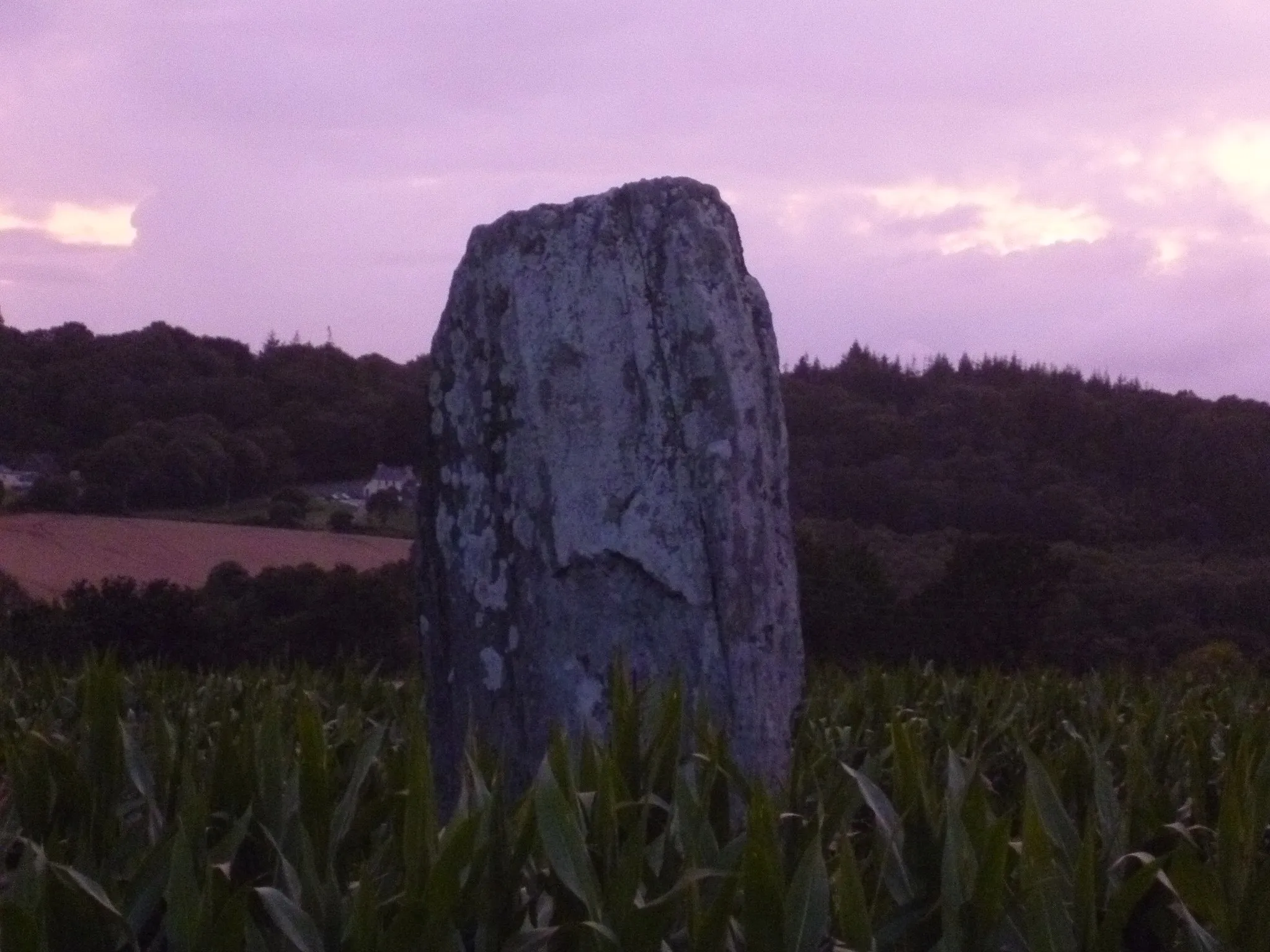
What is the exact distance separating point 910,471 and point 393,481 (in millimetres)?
6702

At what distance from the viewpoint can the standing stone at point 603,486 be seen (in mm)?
3816

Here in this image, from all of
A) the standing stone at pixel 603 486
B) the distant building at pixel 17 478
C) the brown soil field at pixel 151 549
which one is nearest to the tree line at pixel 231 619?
the brown soil field at pixel 151 549

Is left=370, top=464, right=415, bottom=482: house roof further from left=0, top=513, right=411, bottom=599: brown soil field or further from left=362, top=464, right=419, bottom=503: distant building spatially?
left=0, top=513, right=411, bottom=599: brown soil field

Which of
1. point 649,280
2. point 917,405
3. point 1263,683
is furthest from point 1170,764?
point 917,405

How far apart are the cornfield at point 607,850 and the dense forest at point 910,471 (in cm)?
543

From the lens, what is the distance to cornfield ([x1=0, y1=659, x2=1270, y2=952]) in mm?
2264

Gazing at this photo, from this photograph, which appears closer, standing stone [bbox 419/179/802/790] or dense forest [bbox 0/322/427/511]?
standing stone [bbox 419/179/802/790]

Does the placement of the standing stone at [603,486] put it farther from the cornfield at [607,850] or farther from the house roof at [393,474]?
the house roof at [393,474]

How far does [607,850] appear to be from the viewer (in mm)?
2588

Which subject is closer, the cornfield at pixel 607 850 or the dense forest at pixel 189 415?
the cornfield at pixel 607 850

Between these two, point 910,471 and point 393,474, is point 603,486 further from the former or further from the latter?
point 910,471

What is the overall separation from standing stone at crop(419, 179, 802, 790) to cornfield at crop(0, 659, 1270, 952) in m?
0.21

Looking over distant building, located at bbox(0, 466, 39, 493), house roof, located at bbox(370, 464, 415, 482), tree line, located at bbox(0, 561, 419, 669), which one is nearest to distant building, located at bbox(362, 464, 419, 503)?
house roof, located at bbox(370, 464, 415, 482)

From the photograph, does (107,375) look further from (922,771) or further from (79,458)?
(922,771)
